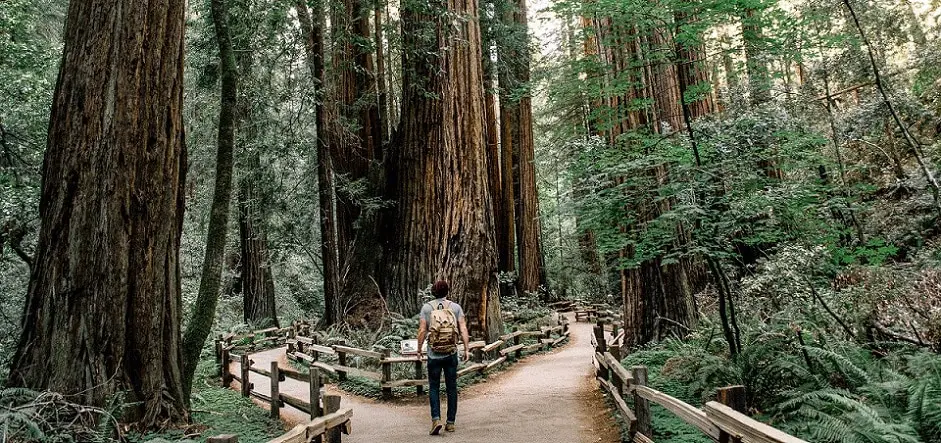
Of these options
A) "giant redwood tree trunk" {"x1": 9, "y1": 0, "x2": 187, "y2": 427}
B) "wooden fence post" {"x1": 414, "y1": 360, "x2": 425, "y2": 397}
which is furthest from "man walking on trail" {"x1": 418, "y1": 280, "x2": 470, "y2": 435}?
"giant redwood tree trunk" {"x1": 9, "y1": 0, "x2": 187, "y2": 427}

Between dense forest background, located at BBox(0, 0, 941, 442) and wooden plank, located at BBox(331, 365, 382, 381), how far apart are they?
1.76m

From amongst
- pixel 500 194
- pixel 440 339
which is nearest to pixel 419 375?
pixel 440 339

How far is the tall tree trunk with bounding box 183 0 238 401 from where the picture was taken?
689cm

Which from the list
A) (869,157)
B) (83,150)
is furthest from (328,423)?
(869,157)

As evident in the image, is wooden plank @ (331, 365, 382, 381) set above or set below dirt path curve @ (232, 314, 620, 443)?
above

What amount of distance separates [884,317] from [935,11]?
1109 centimetres

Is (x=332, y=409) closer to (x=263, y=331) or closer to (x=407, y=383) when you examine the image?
(x=407, y=383)

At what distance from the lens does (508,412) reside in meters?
7.68

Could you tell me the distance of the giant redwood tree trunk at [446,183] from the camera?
11633 millimetres

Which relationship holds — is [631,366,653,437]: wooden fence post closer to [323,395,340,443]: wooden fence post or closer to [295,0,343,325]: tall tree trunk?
[323,395,340,443]: wooden fence post

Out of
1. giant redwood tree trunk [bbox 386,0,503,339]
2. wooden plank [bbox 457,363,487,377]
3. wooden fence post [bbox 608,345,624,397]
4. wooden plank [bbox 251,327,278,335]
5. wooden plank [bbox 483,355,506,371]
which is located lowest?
wooden plank [bbox 483,355,506,371]

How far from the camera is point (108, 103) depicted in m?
5.67

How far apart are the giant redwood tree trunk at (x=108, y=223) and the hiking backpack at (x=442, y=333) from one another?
2808mm

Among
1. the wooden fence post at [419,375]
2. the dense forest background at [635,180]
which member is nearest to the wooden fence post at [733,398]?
the dense forest background at [635,180]
